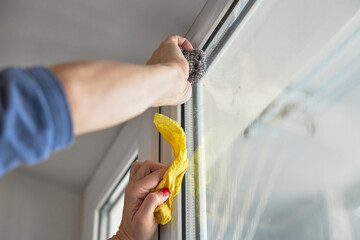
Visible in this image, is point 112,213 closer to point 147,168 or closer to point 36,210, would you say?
point 36,210

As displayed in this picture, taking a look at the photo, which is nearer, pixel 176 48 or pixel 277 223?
pixel 277 223

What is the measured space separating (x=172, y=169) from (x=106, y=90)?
37 cm

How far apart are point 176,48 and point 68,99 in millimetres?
383

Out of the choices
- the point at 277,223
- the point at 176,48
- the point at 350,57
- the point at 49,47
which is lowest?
the point at 277,223

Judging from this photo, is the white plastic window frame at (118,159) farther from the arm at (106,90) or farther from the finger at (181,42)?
the arm at (106,90)

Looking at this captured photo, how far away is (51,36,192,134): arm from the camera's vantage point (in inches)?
19.6

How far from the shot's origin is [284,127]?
758mm

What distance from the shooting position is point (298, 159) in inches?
28.1

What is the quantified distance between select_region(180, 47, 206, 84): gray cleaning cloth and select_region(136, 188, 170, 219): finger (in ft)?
0.72

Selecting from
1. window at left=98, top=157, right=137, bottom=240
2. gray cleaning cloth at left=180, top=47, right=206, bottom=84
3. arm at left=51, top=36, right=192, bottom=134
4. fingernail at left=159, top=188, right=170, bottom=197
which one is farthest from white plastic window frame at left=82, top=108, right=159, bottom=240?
arm at left=51, top=36, right=192, bottom=134

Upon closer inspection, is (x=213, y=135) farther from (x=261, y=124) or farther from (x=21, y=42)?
(x=21, y=42)

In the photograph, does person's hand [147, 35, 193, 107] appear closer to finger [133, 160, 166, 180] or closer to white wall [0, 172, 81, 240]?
finger [133, 160, 166, 180]

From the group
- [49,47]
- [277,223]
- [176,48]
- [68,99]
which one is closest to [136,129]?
[49,47]

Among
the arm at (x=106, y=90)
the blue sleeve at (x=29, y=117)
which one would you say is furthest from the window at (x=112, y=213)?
the blue sleeve at (x=29, y=117)
